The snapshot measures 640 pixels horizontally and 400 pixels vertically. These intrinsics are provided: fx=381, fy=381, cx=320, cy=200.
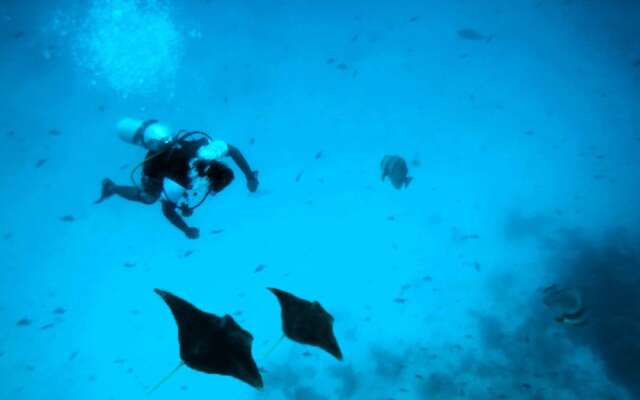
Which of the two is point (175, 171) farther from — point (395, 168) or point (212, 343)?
point (395, 168)

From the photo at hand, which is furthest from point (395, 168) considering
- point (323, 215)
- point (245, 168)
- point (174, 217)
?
point (323, 215)

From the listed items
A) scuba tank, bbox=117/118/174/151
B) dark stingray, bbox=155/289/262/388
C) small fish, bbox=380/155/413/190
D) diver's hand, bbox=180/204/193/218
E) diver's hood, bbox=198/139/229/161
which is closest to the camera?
dark stingray, bbox=155/289/262/388

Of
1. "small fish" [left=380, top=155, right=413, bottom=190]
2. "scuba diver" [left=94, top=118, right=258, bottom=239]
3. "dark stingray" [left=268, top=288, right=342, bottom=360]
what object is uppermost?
"scuba diver" [left=94, top=118, right=258, bottom=239]

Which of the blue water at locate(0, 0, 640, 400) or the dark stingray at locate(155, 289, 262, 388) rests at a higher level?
the dark stingray at locate(155, 289, 262, 388)

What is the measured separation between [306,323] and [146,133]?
408cm

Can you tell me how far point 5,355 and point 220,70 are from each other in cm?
1756

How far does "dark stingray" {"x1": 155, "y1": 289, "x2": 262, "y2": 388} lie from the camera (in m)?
4.09

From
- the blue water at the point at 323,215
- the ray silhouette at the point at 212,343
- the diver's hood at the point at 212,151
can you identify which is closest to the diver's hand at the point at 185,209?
the diver's hood at the point at 212,151

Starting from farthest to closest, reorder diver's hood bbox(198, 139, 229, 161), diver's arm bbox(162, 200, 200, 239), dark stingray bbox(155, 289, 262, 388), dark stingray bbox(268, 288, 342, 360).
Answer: diver's arm bbox(162, 200, 200, 239) < diver's hood bbox(198, 139, 229, 161) < dark stingray bbox(268, 288, 342, 360) < dark stingray bbox(155, 289, 262, 388)

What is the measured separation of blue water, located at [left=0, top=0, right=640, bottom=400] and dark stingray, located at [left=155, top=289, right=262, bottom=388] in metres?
10.5

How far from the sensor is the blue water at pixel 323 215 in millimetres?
14570

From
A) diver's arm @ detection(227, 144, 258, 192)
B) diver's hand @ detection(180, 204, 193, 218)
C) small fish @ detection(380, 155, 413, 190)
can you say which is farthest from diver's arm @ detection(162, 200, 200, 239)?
small fish @ detection(380, 155, 413, 190)

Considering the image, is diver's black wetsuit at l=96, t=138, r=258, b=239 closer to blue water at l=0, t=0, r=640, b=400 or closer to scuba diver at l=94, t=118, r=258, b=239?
scuba diver at l=94, t=118, r=258, b=239

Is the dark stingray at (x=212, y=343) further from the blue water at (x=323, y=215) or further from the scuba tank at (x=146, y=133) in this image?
the blue water at (x=323, y=215)
